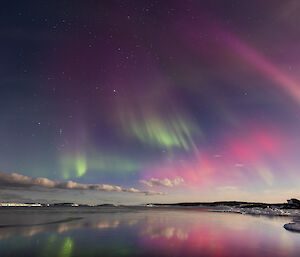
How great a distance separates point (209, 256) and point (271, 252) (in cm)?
519

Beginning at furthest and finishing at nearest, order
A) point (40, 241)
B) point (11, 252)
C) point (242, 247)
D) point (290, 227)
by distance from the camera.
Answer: point (290, 227) < point (40, 241) < point (242, 247) < point (11, 252)

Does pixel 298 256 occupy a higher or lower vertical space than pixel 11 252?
lower

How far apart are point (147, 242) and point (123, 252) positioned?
532 centimetres

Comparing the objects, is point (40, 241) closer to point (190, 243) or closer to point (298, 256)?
point (190, 243)

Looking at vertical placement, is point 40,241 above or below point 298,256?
above

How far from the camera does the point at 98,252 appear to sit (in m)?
18.3

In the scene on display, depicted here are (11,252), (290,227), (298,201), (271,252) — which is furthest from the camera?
(298,201)

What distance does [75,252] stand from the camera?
59.7 feet

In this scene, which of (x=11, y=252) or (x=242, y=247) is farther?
(x=242, y=247)

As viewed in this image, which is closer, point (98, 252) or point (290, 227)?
point (98, 252)

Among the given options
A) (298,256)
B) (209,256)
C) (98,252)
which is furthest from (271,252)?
(98,252)

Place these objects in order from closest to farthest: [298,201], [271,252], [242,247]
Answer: [271,252] < [242,247] < [298,201]

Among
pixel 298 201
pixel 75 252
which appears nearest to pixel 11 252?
pixel 75 252

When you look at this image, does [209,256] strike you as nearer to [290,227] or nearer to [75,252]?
[75,252]
